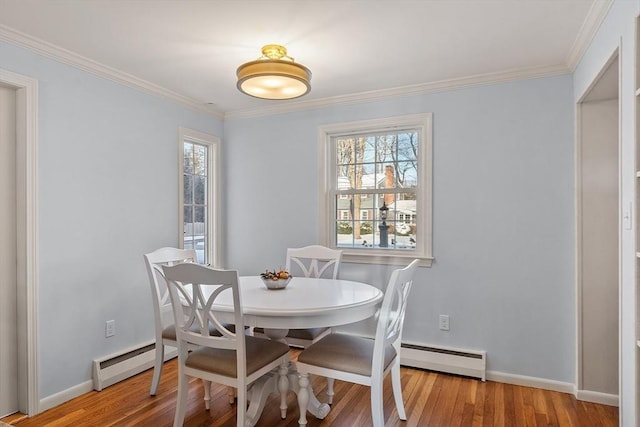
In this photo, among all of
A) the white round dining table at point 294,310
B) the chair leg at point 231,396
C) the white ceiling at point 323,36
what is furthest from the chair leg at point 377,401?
the white ceiling at point 323,36

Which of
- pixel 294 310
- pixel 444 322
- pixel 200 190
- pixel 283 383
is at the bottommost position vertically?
pixel 283 383

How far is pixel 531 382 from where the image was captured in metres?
2.93

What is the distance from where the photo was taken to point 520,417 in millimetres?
2467

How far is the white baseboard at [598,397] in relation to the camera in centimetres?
260

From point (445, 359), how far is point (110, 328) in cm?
262

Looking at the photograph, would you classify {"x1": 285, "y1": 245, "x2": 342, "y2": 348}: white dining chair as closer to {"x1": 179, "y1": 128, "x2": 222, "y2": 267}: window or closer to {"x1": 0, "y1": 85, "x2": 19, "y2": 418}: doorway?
{"x1": 179, "y1": 128, "x2": 222, "y2": 267}: window

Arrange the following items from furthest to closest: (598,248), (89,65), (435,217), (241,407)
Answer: (435,217) < (89,65) < (598,248) < (241,407)

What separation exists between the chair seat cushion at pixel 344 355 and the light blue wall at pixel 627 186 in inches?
43.0

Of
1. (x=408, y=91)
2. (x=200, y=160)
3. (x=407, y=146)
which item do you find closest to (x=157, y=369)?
(x=200, y=160)

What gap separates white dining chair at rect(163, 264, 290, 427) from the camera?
196cm

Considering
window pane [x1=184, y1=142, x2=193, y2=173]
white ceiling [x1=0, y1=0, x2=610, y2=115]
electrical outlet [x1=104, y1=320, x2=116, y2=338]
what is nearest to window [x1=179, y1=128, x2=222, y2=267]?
window pane [x1=184, y1=142, x2=193, y2=173]

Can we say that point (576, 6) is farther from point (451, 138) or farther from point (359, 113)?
point (359, 113)

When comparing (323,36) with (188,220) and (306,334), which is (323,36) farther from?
(188,220)

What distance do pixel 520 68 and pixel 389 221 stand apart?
1564 millimetres
